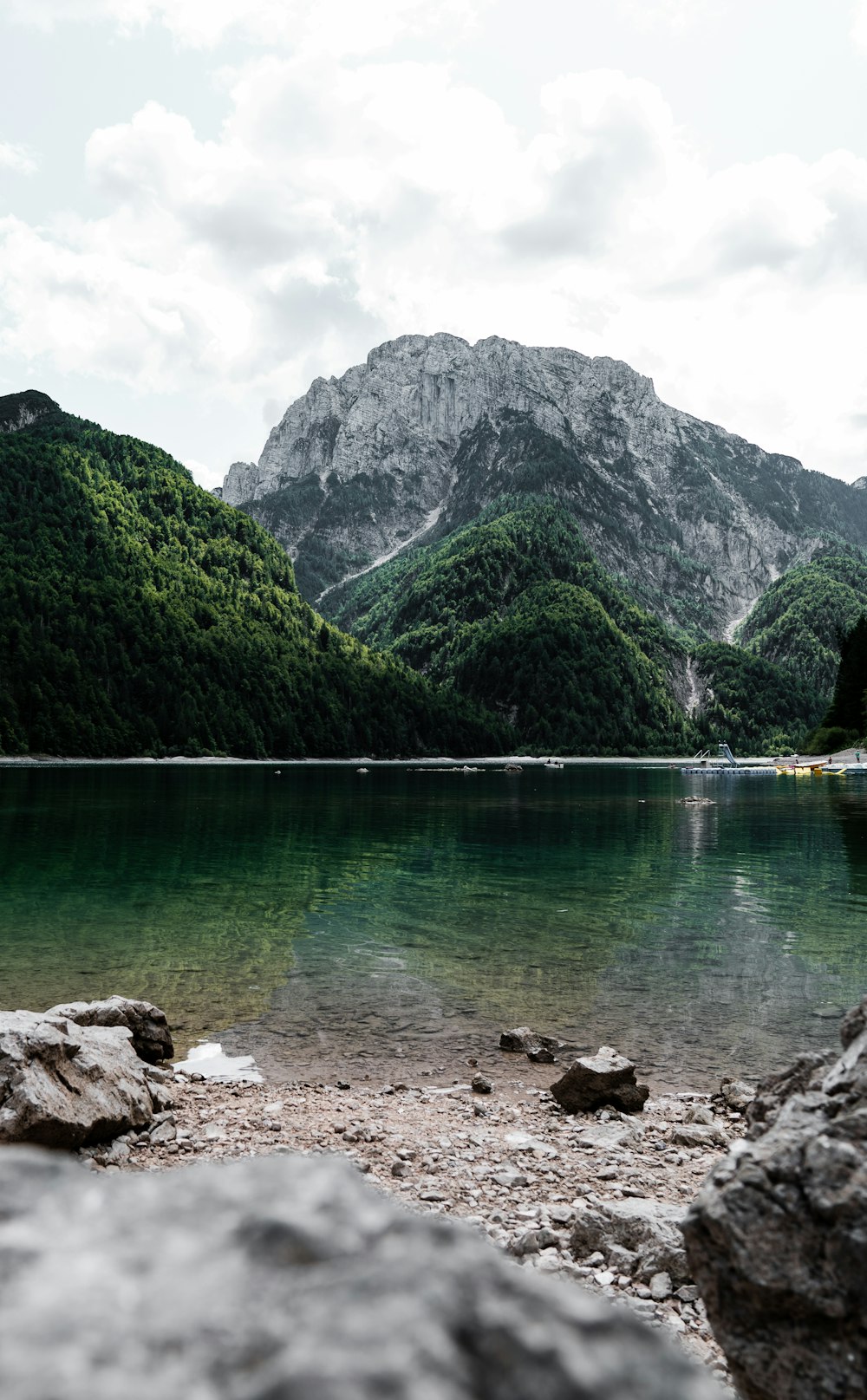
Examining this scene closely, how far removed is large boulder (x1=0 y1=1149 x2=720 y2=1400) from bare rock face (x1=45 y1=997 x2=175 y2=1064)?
1526 centimetres

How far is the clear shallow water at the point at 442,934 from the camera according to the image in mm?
19984

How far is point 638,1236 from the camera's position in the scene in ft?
28.6

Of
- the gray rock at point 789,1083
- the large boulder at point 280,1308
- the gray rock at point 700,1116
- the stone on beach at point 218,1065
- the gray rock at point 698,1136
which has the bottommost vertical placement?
the stone on beach at point 218,1065

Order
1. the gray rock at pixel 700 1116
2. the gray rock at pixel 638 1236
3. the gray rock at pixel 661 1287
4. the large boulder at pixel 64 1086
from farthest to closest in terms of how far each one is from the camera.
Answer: the gray rock at pixel 700 1116 < the large boulder at pixel 64 1086 < the gray rock at pixel 638 1236 < the gray rock at pixel 661 1287

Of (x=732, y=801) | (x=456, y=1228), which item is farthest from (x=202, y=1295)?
(x=732, y=801)

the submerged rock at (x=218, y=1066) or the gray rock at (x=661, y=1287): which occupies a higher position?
the gray rock at (x=661, y=1287)

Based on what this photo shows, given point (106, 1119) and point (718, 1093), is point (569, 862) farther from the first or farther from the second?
point (106, 1119)

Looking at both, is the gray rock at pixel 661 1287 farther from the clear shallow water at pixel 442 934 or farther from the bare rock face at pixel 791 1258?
the clear shallow water at pixel 442 934

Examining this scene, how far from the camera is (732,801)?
114 m

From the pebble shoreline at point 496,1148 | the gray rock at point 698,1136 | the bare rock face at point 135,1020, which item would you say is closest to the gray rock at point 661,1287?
the pebble shoreline at point 496,1148

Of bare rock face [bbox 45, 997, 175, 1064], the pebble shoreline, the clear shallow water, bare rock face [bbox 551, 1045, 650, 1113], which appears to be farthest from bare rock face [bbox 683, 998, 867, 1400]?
bare rock face [bbox 45, 997, 175, 1064]

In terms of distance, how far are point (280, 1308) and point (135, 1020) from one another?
1661 cm

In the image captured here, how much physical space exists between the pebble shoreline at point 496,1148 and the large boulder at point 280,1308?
600cm

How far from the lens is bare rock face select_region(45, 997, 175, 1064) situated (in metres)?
16.4
